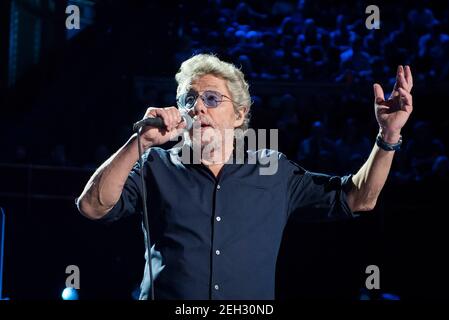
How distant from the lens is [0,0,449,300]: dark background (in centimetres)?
492

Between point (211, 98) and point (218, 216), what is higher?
point (211, 98)

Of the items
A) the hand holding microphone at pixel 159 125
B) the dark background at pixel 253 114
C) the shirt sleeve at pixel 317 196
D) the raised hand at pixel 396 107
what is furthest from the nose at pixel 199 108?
the dark background at pixel 253 114

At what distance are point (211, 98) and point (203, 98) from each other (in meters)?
0.03

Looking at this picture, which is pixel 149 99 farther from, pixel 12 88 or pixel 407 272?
pixel 407 272

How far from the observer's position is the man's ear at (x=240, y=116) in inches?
106

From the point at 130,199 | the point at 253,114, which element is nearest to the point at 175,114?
the point at 130,199

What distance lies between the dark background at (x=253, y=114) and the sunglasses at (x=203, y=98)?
8.46 feet

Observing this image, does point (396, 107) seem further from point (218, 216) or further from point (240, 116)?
point (218, 216)

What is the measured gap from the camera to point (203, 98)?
2525 millimetres

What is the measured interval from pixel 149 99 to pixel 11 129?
2070 mm

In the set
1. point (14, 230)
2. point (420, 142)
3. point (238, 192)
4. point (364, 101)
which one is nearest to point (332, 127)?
point (364, 101)

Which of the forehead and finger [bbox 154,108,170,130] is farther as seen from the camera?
the forehead

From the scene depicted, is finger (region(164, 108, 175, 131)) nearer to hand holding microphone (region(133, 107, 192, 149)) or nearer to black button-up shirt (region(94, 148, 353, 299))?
hand holding microphone (region(133, 107, 192, 149))

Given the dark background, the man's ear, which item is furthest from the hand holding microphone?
the dark background
